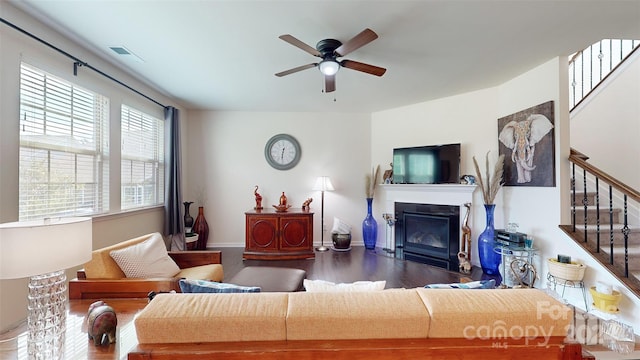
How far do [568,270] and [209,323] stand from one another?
3192 mm

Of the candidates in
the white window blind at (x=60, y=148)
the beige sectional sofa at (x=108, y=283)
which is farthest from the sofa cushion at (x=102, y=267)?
the white window blind at (x=60, y=148)

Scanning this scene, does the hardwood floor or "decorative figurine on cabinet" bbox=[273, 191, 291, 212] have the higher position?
"decorative figurine on cabinet" bbox=[273, 191, 291, 212]

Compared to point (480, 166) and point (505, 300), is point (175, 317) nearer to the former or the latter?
point (505, 300)

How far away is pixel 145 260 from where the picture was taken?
80.9 inches

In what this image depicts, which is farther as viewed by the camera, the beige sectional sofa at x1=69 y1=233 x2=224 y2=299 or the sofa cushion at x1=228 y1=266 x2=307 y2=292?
the sofa cushion at x1=228 y1=266 x2=307 y2=292

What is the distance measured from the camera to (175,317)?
Result: 95cm

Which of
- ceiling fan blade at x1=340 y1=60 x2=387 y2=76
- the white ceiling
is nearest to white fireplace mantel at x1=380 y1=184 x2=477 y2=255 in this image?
the white ceiling

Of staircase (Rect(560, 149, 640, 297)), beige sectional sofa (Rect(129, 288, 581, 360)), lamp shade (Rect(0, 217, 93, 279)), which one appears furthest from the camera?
staircase (Rect(560, 149, 640, 297))

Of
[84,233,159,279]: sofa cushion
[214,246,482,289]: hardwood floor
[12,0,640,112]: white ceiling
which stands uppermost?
[12,0,640,112]: white ceiling

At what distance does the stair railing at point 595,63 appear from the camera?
134 inches

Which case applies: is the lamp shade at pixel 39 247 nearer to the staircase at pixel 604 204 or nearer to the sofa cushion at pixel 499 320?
the sofa cushion at pixel 499 320

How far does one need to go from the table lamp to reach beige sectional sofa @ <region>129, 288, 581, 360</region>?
0.59m

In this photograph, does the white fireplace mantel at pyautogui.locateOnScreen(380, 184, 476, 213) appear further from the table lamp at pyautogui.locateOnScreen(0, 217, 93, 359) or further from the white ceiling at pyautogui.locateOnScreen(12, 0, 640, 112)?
the table lamp at pyautogui.locateOnScreen(0, 217, 93, 359)

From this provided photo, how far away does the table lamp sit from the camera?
1.10 m
